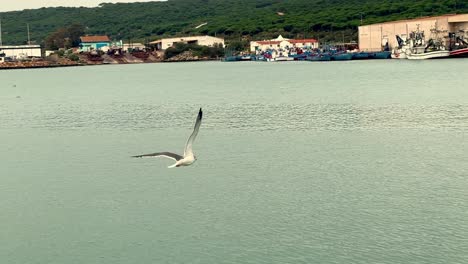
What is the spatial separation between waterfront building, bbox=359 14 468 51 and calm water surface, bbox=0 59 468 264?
195 feet

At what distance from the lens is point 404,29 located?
333ft

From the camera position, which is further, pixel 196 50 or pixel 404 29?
pixel 196 50

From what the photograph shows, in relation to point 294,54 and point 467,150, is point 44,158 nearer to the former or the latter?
point 467,150

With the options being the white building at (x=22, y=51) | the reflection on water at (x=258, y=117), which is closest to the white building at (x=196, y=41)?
→ the white building at (x=22, y=51)

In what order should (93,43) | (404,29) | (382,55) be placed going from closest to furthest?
(404,29) < (382,55) < (93,43)

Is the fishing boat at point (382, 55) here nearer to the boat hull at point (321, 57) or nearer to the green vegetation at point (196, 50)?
the boat hull at point (321, 57)

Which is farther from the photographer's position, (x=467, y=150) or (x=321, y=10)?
(x=321, y=10)

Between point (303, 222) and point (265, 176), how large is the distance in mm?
4708

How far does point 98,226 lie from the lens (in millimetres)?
17172

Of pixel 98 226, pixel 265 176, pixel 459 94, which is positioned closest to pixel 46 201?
pixel 98 226

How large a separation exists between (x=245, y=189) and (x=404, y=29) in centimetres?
8493

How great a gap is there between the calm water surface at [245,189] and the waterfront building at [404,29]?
5957 centimetres

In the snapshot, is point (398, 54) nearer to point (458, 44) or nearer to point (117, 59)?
point (458, 44)

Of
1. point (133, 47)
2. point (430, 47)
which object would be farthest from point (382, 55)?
point (133, 47)
